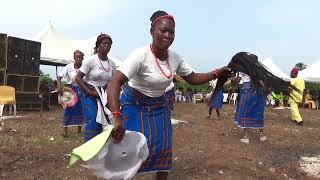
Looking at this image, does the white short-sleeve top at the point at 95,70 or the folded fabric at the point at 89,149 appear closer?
the folded fabric at the point at 89,149

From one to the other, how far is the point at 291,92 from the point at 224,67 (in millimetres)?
628

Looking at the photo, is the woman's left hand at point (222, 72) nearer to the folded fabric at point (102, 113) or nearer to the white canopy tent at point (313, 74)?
the folded fabric at point (102, 113)

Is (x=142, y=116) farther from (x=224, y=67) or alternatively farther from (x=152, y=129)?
(x=224, y=67)

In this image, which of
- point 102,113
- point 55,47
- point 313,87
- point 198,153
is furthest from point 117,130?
point 313,87

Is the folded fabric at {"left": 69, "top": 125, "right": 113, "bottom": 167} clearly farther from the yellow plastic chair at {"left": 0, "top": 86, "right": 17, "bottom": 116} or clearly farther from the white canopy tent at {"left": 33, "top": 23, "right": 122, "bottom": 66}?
the white canopy tent at {"left": 33, "top": 23, "right": 122, "bottom": 66}

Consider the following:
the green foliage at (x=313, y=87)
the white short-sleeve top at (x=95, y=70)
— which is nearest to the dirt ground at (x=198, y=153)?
the white short-sleeve top at (x=95, y=70)

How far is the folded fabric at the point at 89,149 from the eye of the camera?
9.87 feet

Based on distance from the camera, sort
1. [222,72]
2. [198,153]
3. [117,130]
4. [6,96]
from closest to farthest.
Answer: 1. [117,130]
2. [222,72]
3. [198,153]
4. [6,96]

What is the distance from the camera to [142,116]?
381 centimetres

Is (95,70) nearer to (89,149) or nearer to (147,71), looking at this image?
(147,71)

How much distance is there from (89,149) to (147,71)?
34.5 inches

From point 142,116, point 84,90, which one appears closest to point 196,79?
point 142,116

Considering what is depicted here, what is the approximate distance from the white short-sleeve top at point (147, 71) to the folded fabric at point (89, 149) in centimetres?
56

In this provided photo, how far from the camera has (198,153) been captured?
705 cm
